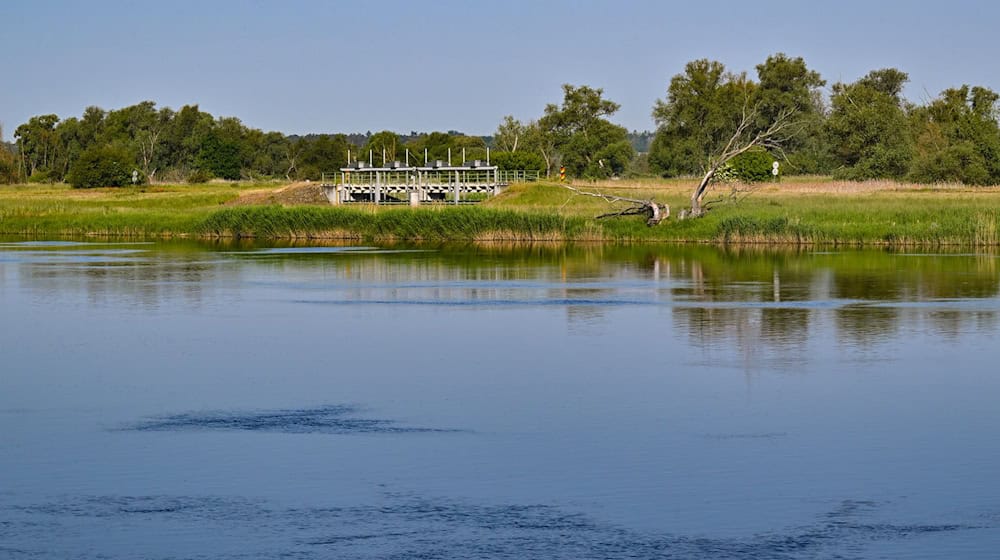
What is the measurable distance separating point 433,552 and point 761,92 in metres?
105

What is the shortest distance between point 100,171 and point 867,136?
59.0 m

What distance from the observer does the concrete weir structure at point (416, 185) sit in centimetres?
8230

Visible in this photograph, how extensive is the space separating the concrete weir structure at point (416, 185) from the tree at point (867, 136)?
27917mm

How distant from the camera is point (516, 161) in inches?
4085

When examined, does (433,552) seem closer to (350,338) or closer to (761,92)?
(350,338)

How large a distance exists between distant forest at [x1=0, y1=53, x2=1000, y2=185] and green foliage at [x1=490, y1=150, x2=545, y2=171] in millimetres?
109

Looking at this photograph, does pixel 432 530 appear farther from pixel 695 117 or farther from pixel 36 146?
pixel 36 146

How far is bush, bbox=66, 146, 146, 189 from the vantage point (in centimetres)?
10744

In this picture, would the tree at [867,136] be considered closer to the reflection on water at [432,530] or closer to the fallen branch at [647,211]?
the fallen branch at [647,211]

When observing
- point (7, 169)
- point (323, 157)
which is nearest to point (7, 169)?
point (7, 169)

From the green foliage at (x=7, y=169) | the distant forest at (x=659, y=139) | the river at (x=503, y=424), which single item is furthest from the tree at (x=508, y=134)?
the river at (x=503, y=424)

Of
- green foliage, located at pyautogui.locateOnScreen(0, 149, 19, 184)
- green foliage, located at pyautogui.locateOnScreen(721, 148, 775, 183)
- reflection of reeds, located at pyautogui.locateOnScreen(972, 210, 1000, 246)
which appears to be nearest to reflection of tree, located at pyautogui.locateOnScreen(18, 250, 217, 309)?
reflection of reeds, located at pyautogui.locateOnScreen(972, 210, 1000, 246)

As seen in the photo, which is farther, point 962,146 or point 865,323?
point 962,146

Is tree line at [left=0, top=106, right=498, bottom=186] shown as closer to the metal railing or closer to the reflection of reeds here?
the metal railing
